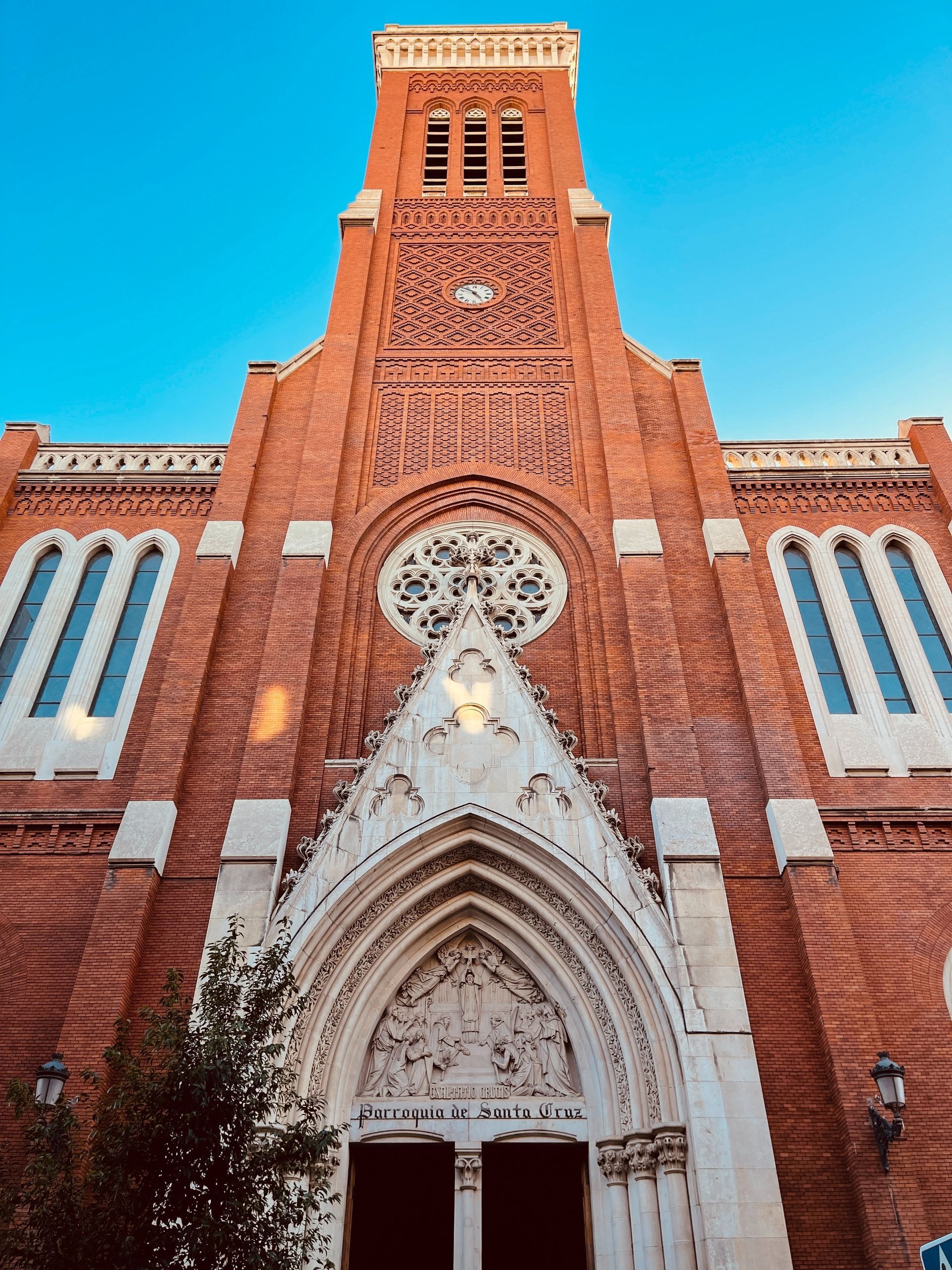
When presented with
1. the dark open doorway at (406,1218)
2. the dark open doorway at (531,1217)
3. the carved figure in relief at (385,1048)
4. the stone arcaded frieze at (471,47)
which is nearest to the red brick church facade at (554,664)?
the carved figure in relief at (385,1048)

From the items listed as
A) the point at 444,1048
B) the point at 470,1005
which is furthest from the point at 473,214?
the point at 444,1048

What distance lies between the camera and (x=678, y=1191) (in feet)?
36.3

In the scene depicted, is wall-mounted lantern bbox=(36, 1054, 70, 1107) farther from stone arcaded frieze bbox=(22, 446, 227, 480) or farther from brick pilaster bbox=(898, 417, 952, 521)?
brick pilaster bbox=(898, 417, 952, 521)

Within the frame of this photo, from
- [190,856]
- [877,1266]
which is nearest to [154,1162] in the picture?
[190,856]

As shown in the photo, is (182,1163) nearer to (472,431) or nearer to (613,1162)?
(613,1162)

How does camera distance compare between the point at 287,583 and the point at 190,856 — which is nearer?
the point at 190,856

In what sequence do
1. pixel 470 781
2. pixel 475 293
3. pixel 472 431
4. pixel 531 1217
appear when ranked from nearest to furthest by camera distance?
pixel 470 781 < pixel 531 1217 < pixel 472 431 < pixel 475 293

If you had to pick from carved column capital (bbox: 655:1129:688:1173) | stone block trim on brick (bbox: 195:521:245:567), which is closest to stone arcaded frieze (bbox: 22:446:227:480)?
stone block trim on brick (bbox: 195:521:245:567)

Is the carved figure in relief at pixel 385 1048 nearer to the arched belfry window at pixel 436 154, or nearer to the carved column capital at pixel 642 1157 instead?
the carved column capital at pixel 642 1157

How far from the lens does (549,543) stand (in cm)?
1802

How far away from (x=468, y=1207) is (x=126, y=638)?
977 cm

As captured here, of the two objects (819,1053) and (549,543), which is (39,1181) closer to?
(819,1053)

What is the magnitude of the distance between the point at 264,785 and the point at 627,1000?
5.28 m

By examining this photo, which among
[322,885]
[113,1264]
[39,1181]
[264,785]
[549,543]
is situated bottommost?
[113,1264]
